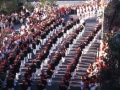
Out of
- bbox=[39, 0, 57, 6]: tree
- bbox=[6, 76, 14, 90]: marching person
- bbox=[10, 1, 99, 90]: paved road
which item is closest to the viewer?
bbox=[6, 76, 14, 90]: marching person

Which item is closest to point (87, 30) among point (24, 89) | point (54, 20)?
point (54, 20)

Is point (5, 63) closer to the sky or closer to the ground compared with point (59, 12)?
closer to the ground

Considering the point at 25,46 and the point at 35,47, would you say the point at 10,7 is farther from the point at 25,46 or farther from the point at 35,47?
the point at 25,46

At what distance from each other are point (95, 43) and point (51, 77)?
32.9ft

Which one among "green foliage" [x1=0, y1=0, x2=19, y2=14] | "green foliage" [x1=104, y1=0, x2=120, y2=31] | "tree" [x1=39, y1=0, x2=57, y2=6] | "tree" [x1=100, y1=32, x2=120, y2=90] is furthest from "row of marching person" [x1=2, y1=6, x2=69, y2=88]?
"tree" [x1=39, y1=0, x2=57, y2=6]

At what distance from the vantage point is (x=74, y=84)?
23141 mm

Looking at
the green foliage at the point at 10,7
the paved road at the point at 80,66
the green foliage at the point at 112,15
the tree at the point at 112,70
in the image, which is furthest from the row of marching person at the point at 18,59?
the green foliage at the point at 10,7

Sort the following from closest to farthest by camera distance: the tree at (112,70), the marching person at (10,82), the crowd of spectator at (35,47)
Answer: the tree at (112,70)
the marching person at (10,82)
the crowd of spectator at (35,47)

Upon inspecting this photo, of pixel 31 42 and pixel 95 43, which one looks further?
pixel 95 43

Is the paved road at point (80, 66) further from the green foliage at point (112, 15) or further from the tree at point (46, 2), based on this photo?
the tree at point (46, 2)

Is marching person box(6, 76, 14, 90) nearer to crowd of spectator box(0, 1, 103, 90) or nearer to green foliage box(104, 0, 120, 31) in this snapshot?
crowd of spectator box(0, 1, 103, 90)

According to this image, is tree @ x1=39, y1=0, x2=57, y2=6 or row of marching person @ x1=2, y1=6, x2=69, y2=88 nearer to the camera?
row of marching person @ x1=2, y1=6, x2=69, y2=88

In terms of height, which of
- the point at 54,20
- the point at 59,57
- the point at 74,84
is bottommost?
the point at 74,84

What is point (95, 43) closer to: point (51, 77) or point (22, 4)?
point (51, 77)
